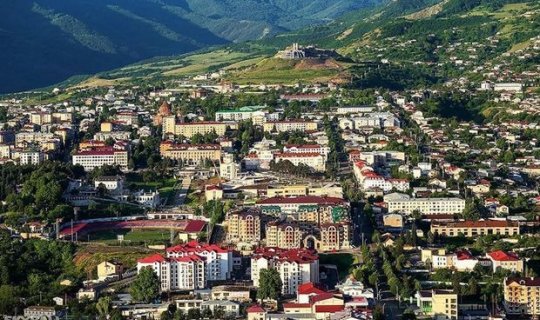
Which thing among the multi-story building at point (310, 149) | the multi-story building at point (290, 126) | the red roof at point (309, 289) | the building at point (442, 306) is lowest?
the building at point (442, 306)

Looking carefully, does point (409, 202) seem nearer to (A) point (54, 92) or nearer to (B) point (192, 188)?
(B) point (192, 188)

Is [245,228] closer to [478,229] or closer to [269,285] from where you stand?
[478,229]

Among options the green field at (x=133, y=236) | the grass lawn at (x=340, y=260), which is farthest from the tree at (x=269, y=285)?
the green field at (x=133, y=236)

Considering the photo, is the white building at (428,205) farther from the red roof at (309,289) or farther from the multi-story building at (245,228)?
the red roof at (309,289)

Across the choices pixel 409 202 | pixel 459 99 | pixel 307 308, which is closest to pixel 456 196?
pixel 409 202

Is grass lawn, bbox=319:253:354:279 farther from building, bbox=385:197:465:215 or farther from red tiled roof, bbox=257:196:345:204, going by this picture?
building, bbox=385:197:465:215

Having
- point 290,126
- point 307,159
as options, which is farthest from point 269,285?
point 290,126

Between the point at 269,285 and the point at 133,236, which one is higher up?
the point at 133,236
